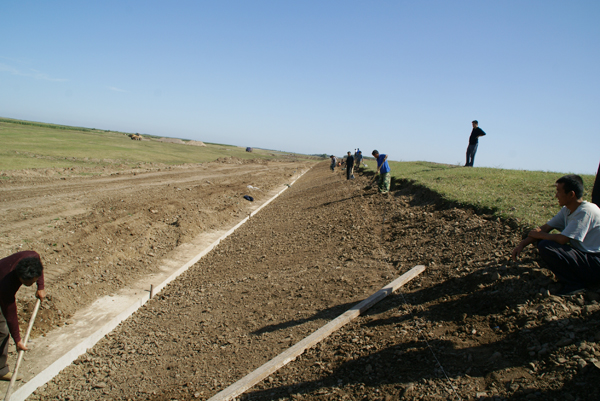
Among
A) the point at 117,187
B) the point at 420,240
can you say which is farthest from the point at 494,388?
the point at 117,187

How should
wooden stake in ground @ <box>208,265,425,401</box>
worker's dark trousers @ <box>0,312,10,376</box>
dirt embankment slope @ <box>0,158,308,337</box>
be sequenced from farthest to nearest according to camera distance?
1. dirt embankment slope @ <box>0,158,308,337</box>
2. worker's dark trousers @ <box>0,312,10,376</box>
3. wooden stake in ground @ <box>208,265,425,401</box>

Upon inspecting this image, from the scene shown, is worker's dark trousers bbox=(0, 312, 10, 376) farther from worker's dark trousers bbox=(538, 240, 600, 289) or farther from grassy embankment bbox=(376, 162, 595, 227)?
grassy embankment bbox=(376, 162, 595, 227)

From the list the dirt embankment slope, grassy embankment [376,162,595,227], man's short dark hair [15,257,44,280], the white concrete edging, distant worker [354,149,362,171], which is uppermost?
distant worker [354,149,362,171]

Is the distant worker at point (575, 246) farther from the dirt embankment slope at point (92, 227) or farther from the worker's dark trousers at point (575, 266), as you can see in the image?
the dirt embankment slope at point (92, 227)

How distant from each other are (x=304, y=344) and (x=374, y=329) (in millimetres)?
837

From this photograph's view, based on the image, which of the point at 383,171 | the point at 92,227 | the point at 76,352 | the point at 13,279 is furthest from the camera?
the point at 383,171

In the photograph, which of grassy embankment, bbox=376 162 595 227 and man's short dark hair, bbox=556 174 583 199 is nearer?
man's short dark hair, bbox=556 174 583 199

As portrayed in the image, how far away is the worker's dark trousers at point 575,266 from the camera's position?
11.8 ft

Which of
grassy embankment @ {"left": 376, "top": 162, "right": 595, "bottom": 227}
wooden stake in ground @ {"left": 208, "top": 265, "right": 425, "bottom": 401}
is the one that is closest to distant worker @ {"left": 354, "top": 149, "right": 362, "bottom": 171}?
grassy embankment @ {"left": 376, "top": 162, "right": 595, "bottom": 227}

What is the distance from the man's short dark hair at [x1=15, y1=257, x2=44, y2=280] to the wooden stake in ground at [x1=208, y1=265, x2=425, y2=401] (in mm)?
2352

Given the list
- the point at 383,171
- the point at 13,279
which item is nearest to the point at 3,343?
the point at 13,279

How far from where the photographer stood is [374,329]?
13.7ft

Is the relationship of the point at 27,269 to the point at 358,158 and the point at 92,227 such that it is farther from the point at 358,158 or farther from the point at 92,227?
the point at 358,158

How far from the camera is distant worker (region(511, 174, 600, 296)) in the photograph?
3619 mm
